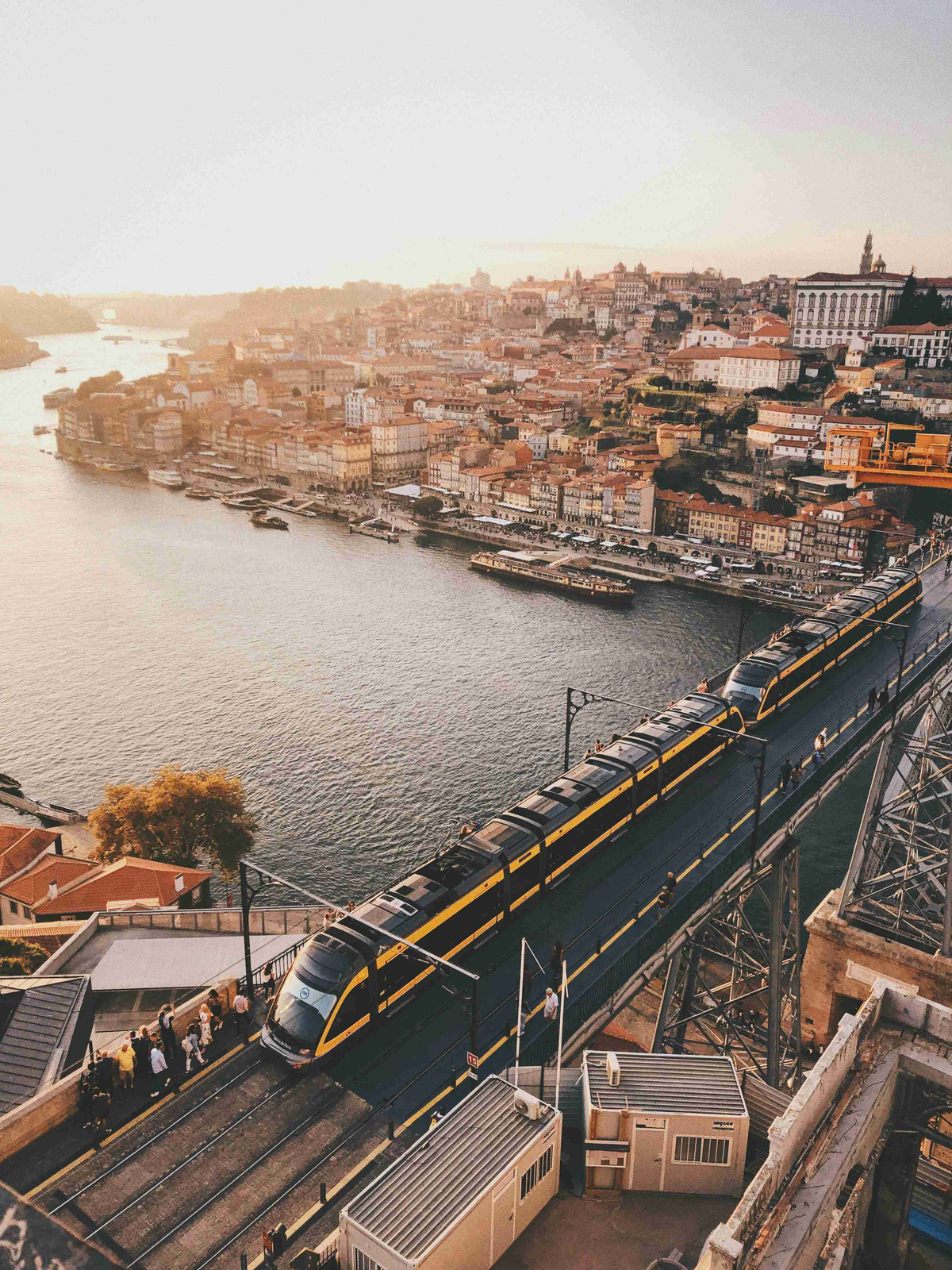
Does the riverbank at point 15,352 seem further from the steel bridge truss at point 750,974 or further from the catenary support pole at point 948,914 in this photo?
the catenary support pole at point 948,914

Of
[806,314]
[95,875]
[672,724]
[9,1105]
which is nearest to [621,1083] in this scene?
[9,1105]

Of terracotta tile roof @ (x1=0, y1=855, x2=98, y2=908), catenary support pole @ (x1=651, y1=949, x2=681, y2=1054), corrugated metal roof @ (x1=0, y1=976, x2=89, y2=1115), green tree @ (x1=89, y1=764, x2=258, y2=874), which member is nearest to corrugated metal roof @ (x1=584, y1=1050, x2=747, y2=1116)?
catenary support pole @ (x1=651, y1=949, x2=681, y2=1054)

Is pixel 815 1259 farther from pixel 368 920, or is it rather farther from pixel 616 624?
pixel 616 624

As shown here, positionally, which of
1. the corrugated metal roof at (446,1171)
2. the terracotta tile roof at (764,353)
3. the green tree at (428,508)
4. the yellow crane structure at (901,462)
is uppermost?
the terracotta tile roof at (764,353)

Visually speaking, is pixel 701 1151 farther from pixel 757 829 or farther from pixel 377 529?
pixel 377 529

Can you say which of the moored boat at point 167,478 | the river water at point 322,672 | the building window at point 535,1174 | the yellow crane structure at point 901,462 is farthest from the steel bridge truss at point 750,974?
the moored boat at point 167,478

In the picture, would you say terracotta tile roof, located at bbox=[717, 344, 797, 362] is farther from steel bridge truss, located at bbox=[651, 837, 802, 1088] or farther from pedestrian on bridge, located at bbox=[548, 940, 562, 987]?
pedestrian on bridge, located at bbox=[548, 940, 562, 987]
